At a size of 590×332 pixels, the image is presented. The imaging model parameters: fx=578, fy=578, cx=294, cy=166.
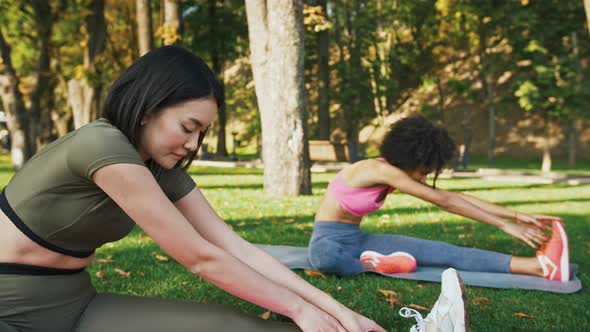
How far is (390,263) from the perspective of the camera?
4.71 metres

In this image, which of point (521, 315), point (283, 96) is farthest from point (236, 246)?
point (283, 96)

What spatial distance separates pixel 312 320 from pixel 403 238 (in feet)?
10.4

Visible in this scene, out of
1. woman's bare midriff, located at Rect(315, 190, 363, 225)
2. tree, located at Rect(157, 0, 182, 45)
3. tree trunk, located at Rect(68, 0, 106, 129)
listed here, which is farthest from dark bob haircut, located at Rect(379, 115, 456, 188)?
tree trunk, located at Rect(68, 0, 106, 129)

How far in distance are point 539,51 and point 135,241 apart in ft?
51.7

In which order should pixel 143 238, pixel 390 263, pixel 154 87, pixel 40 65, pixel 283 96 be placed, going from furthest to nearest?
pixel 40 65
pixel 283 96
pixel 143 238
pixel 390 263
pixel 154 87

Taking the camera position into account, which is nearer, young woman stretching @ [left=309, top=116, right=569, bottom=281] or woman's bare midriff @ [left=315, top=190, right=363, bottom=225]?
young woman stretching @ [left=309, top=116, right=569, bottom=281]

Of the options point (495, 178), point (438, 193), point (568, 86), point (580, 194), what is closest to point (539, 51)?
point (568, 86)

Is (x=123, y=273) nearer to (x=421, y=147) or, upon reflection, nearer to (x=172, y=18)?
(x=421, y=147)

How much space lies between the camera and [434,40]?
28.9 meters

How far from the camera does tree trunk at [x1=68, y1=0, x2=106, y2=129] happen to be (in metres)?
16.2

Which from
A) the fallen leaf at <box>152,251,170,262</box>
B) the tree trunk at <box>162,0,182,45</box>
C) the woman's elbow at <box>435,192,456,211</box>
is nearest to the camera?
the woman's elbow at <box>435,192,456,211</box>

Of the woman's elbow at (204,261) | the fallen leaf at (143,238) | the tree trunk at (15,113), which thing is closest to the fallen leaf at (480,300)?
the woman's elbow at (204,261)

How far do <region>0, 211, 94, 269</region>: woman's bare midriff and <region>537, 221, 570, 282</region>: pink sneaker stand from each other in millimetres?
3929

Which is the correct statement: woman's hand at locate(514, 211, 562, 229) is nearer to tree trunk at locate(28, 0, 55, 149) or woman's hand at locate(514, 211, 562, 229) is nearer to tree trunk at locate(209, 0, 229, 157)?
tree trunk at locate(28, 0, 55, 149)
